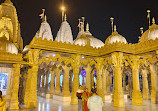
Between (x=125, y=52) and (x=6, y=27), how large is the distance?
13.8 metres

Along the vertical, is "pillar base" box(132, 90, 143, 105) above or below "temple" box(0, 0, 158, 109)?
below

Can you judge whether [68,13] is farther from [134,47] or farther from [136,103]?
[136,103]

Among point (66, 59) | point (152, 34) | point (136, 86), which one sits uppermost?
point (152, 34)

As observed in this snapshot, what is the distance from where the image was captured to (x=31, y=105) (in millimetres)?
10852

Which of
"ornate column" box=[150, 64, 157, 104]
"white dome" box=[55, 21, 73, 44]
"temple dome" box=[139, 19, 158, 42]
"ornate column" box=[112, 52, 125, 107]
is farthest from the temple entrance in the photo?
"white dome" box=[55, 21, 73, 44]

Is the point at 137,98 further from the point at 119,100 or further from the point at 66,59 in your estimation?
the point at 66,59

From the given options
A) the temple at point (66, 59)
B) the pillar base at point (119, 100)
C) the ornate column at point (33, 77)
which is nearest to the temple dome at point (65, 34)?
the temple at point (66, 59)

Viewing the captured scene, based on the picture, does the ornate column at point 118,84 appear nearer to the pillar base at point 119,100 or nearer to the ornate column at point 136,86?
the pillar base at point 119,100

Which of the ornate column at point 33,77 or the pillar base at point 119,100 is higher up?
the ornate column at point 33,77

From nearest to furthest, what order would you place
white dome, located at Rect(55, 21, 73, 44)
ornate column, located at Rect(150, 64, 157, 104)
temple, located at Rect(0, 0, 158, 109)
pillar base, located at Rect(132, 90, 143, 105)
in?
1. temple, located at Rect(0, 0, 158, 109)
2. pillar base, located at Rect(132, 90, 143, 105)
3. ornate column, located at Rect(150, 64, 157, 104)
4. white dome, located at Rect(55, 21, 73, 44)

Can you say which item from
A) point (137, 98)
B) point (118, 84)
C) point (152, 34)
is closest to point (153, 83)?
point (137, 98)

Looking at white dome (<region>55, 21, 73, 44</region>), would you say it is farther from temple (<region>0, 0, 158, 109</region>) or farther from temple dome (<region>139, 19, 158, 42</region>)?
temple dome (<region>139, 19, 158, 42</region>)

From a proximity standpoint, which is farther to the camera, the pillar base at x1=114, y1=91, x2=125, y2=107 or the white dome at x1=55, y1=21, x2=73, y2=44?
the white dome at x1=55, y1=21, x2=73, y2=44

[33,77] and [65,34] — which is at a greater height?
[65,34]
